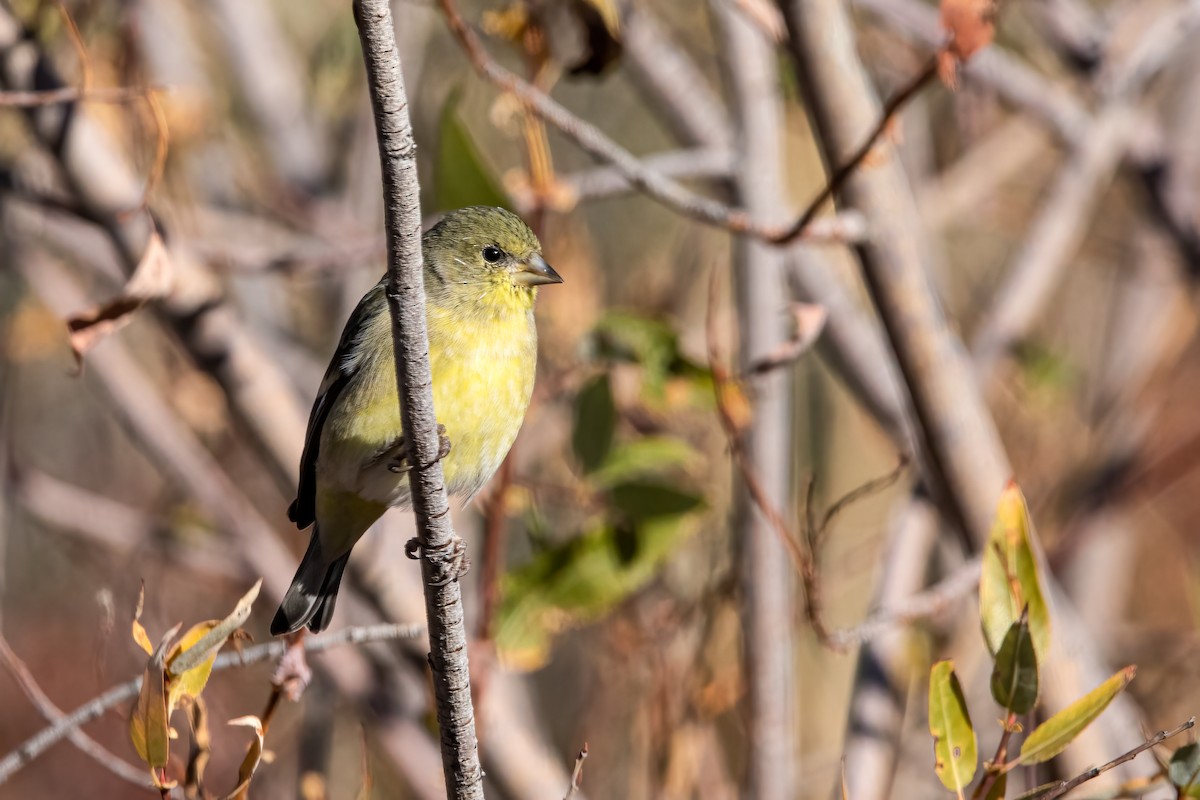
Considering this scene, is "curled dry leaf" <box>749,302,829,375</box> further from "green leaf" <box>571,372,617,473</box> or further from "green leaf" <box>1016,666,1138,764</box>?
"green leaf" <box>1016,666,1138,764</box>

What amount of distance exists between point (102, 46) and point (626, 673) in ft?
10.0

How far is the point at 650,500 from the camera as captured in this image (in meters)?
3.56

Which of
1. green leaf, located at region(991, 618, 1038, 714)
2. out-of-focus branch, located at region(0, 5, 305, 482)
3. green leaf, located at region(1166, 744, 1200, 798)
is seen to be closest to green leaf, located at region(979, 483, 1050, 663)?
green leaf, located at region(991, 618, 1038, 714)

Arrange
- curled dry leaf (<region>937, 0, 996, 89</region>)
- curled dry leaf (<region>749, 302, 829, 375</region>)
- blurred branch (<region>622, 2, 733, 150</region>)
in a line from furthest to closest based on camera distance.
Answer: blurred branch (<region>622, 2, 733, 150</region>) → curled dry leaf (<region>749, 302, 829, 375</region>) → curled dry leaf (<region>937, 0, 996, 89</region>)

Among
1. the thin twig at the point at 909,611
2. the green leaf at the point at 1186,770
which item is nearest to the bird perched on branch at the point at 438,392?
the thin twig at the point at 909,611

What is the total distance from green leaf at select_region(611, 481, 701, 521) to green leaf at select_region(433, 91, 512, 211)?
852 mm

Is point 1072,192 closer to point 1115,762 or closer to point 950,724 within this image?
point 950,724

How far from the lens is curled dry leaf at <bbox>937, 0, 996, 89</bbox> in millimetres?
2521

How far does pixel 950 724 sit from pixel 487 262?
5.43 ft

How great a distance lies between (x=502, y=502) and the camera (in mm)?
3256

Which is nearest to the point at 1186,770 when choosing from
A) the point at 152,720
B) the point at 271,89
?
the point at 152,720

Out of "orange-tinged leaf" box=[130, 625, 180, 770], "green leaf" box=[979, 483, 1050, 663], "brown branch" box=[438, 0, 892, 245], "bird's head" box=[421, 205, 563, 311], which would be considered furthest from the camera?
"bird's head" box=[421, 205, 563, 311]

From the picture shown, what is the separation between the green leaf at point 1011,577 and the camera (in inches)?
84.0

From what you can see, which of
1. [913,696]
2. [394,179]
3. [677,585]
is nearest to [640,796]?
[677,585]
